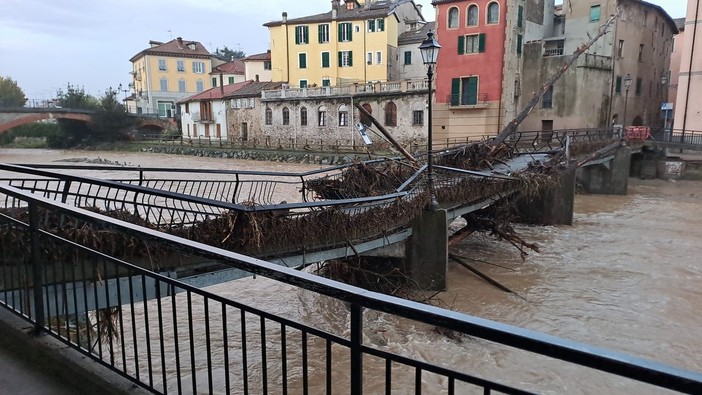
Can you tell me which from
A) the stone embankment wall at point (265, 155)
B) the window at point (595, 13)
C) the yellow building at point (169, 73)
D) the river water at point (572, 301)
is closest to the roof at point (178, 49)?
the yellow building at point (169, 73)

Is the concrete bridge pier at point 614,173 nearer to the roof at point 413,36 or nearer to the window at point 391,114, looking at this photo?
the window at point 391,114

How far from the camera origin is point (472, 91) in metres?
33.6

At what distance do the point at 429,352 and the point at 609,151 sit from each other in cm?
2031

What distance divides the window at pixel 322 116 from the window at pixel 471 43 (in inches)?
517

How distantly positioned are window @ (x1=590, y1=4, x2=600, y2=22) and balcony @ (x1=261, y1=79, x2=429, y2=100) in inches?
472

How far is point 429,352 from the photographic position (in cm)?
828

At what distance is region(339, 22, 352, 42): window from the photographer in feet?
152

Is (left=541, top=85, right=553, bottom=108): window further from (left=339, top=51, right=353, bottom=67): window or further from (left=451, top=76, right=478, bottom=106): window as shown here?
(left=339, top=51, right=353, bottom=67): window

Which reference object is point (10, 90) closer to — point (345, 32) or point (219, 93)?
point (219, 93)

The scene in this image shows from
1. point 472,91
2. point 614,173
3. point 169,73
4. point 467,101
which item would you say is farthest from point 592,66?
point 169,73

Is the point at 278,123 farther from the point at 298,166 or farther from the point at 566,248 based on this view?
the point at 566,248

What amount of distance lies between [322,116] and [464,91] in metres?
→ 13.4

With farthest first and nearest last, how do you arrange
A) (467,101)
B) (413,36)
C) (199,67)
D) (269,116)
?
(199,67) < (413,36) < (269,116) < (467,101)

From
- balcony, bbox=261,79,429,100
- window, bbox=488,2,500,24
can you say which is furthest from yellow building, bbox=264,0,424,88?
window, bbox=488,2,500,24
